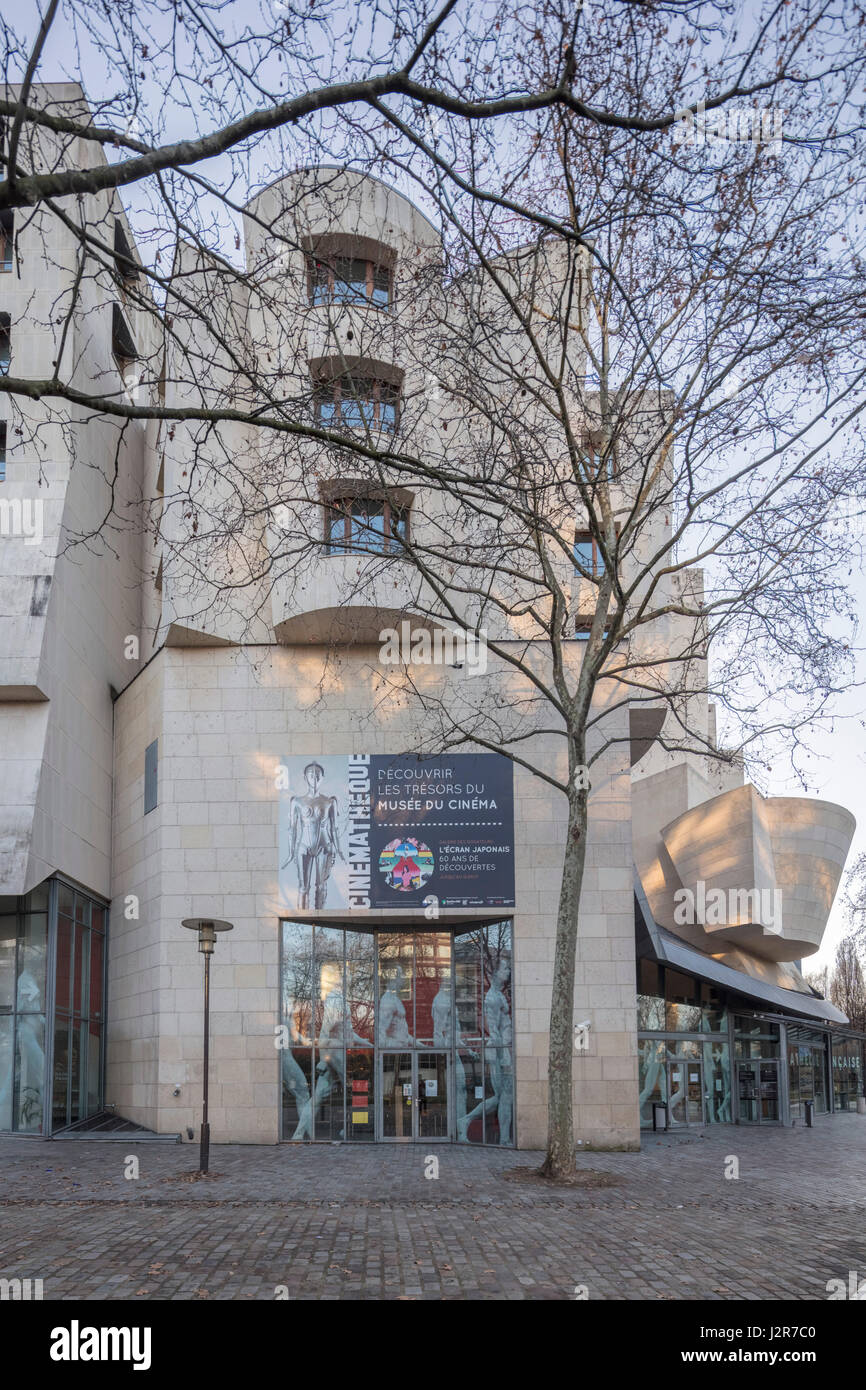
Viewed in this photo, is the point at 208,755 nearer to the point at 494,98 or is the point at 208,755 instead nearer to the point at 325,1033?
the point at 325,1033

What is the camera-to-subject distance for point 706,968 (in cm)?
2884

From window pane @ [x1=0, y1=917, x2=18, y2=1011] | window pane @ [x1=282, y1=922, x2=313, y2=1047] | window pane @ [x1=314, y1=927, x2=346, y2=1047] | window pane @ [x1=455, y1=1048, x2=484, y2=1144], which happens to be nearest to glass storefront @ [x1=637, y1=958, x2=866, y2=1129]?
window pane @ [x1=455, y1=1048, x2=484, y2=1144]

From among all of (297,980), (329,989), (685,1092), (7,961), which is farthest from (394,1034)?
(685,1092)

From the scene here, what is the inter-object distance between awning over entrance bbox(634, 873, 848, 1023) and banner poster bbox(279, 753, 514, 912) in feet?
15.0

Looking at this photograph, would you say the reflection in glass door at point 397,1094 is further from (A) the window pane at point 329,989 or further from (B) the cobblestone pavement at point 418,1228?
(B) the cobblestone pavement at point 418,1228

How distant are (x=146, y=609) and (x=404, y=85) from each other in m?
24.6

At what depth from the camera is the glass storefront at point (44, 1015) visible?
24047 millimetres

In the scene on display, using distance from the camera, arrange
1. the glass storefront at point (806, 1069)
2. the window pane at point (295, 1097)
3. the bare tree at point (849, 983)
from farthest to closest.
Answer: the bare tree at point (849, 983) → the glass storefront at point (806, 1069) → the window pane at point (295, 1097)

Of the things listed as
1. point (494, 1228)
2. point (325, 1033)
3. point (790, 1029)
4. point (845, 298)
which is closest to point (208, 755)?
point (325, 1033)

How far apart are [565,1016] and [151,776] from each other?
1195 cm

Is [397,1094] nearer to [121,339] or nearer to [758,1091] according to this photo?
[758,1091]

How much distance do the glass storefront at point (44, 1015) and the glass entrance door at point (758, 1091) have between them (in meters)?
17.6

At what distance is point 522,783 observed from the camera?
23781mm

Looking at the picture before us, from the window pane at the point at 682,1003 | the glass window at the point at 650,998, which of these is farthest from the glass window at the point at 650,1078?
the window pane at the point at 682,1003
